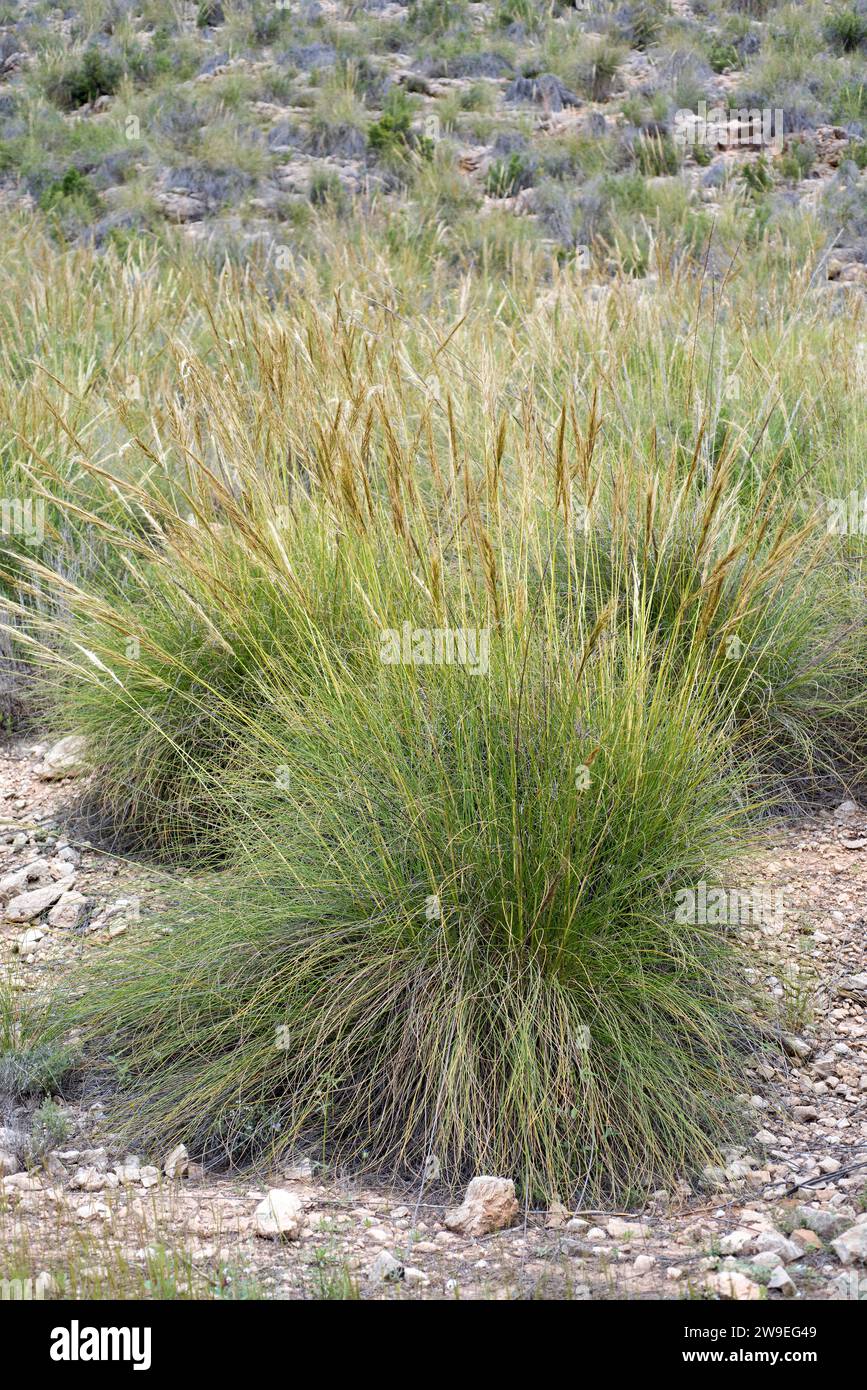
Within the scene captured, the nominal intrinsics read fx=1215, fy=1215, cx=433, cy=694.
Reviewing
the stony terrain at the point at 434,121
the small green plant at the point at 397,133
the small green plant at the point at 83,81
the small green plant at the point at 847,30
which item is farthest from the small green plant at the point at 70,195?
the small green plant at the point at 847,30

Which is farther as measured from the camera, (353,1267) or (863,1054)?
(863,1054)

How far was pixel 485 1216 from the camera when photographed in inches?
83.0

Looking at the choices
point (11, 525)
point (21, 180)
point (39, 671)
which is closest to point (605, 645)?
point (39, 671)

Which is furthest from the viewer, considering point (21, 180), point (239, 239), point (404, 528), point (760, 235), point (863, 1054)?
point (21, 180)

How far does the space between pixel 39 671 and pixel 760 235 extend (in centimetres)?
703

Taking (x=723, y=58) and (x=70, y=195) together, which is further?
(x=723, y=58)

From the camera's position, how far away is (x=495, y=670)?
2387 mm

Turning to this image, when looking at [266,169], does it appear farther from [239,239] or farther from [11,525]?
[11,525]

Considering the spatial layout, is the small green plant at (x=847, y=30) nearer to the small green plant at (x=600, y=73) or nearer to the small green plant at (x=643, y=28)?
the small green plant at (x=643, y=28)
